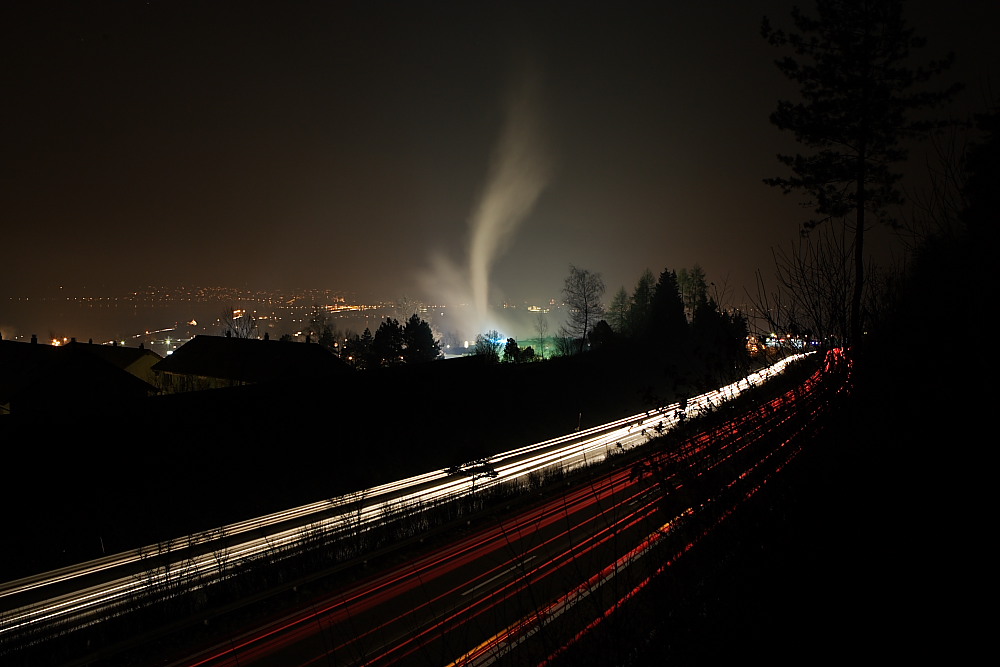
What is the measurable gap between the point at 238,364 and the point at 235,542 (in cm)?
2871

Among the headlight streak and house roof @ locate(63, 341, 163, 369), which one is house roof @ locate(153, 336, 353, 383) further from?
the headlight streak

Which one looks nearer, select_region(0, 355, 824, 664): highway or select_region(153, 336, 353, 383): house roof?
select_region(0, 355, 824, 664): highway

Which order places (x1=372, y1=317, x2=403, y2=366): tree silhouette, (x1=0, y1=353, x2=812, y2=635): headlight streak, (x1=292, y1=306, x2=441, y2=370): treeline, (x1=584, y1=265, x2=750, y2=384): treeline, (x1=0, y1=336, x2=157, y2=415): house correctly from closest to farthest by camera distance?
(x1=0, y1=353, x2=812, y2=635): headlight streak < (x1=0, y1=336, x2=157, y2=415): house < (x1=584, y1=265, x2=750, y2=384): treeline < (x1=292, y1=306, x2=441, y2=370): treeline < (x1=372, y1=317, x2=403, y2=366): tree silhouette

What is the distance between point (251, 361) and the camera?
40312 mm

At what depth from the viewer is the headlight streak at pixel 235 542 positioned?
1074cm

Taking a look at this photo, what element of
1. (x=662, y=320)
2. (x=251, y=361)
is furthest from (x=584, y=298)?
(x=251, y=361)

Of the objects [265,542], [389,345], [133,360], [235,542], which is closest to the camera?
[265,542]

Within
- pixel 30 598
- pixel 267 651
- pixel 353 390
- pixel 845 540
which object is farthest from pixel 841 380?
pixel 353 390

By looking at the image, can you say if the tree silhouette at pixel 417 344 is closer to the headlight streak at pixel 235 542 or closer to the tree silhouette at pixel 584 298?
the tree silhouette at pixel 584 298

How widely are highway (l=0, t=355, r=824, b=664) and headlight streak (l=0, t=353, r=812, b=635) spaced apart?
30 millimetres

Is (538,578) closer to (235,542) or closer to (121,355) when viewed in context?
(235,542)

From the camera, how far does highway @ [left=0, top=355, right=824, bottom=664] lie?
10.2m

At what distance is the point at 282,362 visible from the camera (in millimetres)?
40062

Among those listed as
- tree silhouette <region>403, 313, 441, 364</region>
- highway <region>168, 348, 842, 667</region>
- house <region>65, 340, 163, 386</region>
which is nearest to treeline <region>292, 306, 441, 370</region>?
tree silhouette <region>403, 313, 441, 364</region>
